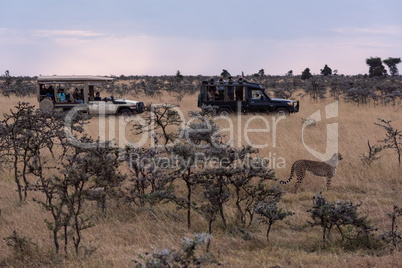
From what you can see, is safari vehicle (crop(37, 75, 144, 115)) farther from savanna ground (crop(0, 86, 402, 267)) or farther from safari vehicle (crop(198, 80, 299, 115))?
savanna ground (crop(0, 86, 402, 267))

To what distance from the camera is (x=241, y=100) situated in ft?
65.0

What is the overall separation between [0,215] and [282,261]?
16.2 ft

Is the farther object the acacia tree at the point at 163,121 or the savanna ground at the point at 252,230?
the acacia tree at the point at 163,121

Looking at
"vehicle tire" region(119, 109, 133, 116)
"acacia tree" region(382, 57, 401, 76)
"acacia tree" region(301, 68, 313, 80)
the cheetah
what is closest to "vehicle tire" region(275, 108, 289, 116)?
"vehicle tire" region(119, 109, 133, 116)

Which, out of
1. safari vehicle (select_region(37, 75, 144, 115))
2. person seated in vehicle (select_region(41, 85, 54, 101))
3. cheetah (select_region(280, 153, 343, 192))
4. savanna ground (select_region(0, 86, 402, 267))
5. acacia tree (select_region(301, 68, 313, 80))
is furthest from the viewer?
acacia tree (select_region(301, 68, 313, 80))

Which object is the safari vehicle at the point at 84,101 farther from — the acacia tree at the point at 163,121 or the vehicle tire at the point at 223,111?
the acacia tree at the point at 163,121

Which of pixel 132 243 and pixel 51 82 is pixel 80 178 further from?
pixel 51 82

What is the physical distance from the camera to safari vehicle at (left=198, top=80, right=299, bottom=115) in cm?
1975

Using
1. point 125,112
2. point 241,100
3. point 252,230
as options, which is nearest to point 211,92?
point 241,100

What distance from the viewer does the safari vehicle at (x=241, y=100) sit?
19750 millimetres

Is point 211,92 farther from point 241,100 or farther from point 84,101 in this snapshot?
point 84,101

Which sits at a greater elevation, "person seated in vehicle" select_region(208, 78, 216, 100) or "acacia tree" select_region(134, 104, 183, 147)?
"person seated in vehicle" select_region(208, 78, 216, 100)

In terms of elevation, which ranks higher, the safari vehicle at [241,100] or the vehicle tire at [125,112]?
the safari vehicle at [241,100]

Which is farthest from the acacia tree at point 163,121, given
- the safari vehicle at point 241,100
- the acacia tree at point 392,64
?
the acacia tree at point 392,64
